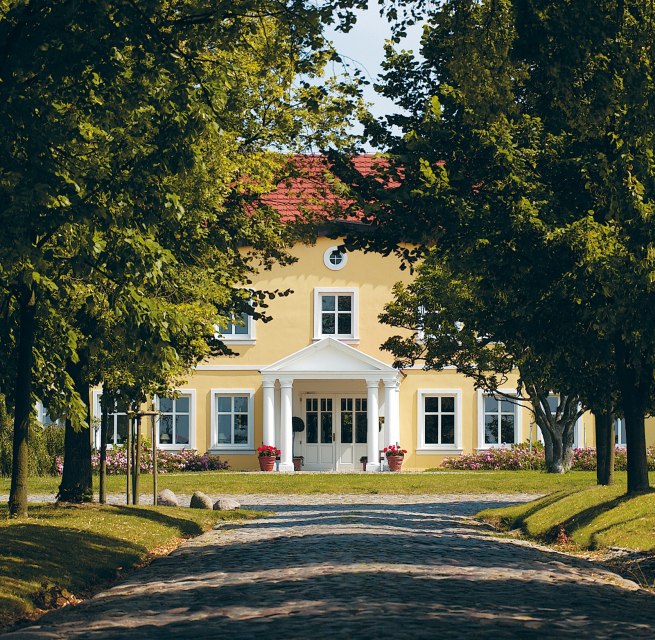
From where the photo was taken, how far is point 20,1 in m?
12.6

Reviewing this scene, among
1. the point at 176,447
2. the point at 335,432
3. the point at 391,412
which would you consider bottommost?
the point at 176,447

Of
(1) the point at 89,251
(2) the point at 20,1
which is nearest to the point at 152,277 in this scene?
(1) the point at 89,251

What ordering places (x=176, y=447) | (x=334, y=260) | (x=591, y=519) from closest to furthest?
(x=591, y=519)
(x=176, y=447)
(x=334, y=260)

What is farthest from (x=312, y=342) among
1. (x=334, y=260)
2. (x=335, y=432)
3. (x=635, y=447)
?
(x=635, y=447)

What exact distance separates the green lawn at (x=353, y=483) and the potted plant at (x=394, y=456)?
157 inches

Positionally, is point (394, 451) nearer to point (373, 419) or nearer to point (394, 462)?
point (394, 462)

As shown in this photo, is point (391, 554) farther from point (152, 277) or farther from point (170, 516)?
point (170, 516)

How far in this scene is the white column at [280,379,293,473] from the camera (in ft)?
145

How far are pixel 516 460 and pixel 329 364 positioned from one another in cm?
719

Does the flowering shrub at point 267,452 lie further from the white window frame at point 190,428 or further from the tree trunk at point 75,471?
the tree trunk at point 75,471

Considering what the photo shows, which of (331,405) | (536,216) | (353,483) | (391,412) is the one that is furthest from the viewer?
(331,405)

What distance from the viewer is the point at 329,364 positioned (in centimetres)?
4450

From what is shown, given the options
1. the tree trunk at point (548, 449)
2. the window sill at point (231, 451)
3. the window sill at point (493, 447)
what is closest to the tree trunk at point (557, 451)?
the tree trunk at point (548, 449)

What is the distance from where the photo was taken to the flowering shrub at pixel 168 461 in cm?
4250
